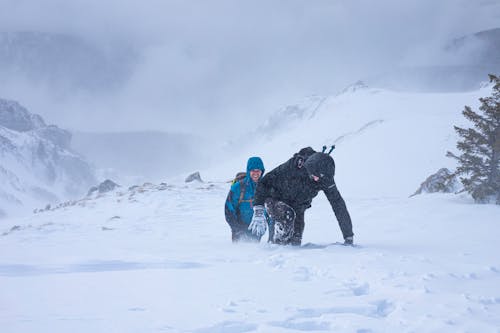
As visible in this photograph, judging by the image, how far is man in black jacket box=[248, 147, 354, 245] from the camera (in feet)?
19.0

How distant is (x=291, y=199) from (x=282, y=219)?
35 centimetres

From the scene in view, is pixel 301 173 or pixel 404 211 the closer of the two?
pixel 301 173

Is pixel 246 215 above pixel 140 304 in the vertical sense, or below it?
above

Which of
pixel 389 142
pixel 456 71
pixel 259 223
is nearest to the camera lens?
pixel 259 223

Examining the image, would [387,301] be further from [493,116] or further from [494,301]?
[493,116]

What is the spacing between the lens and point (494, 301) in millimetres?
2963

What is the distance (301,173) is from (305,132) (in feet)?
241

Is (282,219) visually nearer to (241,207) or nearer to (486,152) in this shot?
(241,207)

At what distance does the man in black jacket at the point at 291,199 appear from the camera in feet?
19.0

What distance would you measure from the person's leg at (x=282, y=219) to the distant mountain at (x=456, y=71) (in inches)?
5939

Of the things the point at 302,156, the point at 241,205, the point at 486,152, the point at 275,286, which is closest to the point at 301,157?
the point at 302,156

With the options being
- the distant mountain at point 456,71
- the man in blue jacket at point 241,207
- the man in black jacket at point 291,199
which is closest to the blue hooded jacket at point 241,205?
the man in blue jacket at point 241,207

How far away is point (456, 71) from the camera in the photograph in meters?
164

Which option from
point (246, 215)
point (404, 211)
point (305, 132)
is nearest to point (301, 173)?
point (246, 215)
